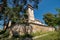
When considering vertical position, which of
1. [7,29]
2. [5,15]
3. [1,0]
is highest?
[1,0]

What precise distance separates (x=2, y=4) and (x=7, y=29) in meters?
2.99

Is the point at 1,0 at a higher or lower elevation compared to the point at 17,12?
higher

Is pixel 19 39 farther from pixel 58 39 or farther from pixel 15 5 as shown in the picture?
pixel 58 39

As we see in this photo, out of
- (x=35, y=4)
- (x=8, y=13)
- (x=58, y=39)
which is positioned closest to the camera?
(x=8, y=13)

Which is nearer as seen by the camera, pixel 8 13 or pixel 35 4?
pixel 8 13

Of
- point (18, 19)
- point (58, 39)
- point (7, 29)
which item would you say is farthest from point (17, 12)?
point (58, 39)

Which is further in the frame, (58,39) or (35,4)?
(58,39)

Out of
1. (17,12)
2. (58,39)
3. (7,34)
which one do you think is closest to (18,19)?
(17,12)

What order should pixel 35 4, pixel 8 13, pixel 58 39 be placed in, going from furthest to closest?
pixel 58 39, pixel 35 4, pixel 8 13

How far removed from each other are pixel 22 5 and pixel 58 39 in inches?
374

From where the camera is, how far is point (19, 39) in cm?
2302

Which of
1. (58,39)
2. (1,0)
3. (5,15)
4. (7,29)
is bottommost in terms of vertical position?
(58,39)

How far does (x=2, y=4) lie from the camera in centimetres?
2325

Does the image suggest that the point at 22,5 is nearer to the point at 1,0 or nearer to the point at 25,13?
the point at 25,13
